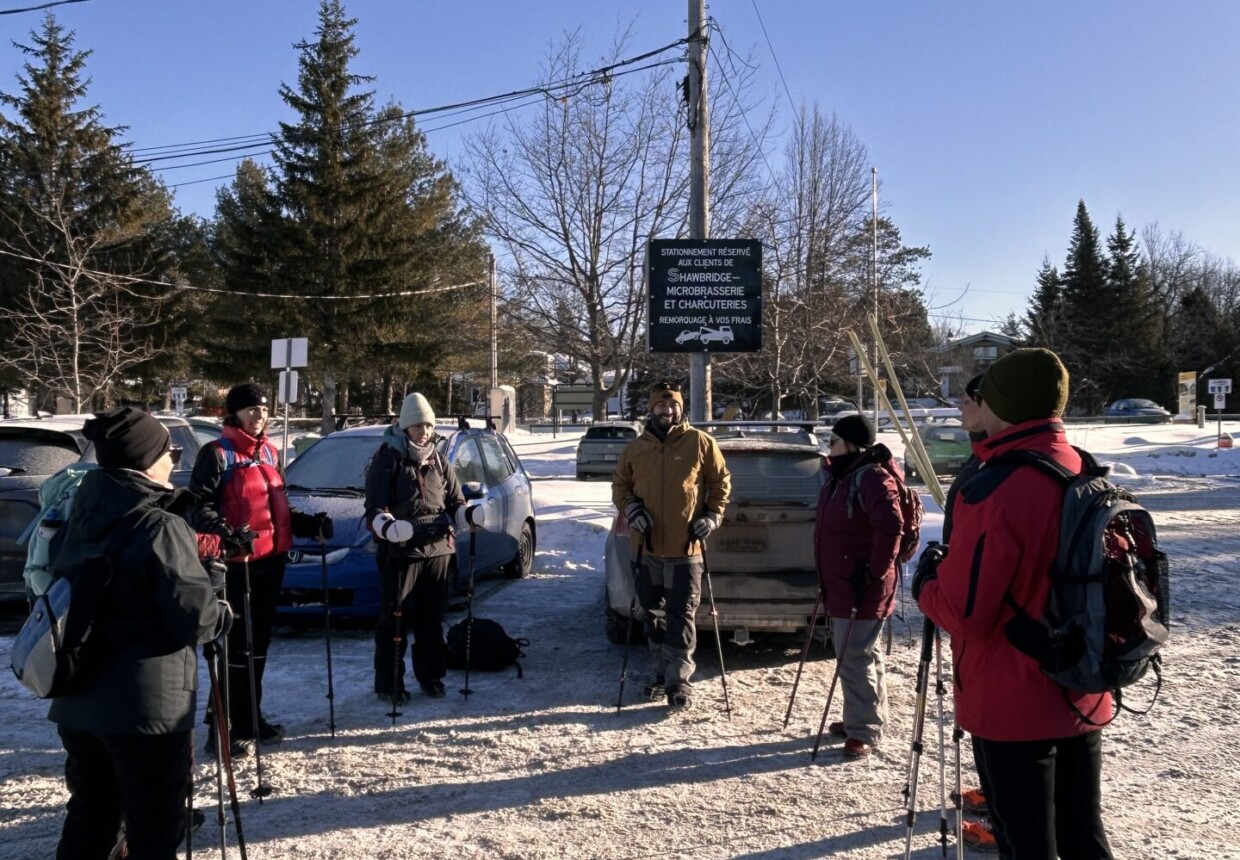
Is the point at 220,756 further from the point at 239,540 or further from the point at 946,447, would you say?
the point at 946,447

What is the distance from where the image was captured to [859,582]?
493cm

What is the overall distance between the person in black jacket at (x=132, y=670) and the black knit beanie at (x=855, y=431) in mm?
3289

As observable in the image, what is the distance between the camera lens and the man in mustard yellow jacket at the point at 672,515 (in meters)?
5.66

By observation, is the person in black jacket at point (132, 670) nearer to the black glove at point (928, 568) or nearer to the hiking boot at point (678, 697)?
the black glove at point (928, 568)

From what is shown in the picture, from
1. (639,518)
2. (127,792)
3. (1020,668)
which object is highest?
(639,518)

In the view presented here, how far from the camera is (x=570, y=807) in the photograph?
14.1 ft

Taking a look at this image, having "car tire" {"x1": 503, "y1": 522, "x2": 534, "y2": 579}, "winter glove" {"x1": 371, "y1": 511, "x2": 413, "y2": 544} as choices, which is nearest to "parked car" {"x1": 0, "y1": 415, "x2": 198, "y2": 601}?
"winter glove" {"x1": 371, "y1": 511, "x2": 413, "y2": 544}

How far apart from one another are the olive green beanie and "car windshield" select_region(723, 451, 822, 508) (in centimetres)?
397

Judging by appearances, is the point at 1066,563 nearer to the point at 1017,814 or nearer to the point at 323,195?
the point at 1017,814

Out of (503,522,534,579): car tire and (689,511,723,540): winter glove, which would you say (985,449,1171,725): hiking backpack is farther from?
(503,522,534,579): car tire

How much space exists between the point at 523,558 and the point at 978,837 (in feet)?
21.8

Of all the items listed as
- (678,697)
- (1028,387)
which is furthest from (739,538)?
(1028,387)

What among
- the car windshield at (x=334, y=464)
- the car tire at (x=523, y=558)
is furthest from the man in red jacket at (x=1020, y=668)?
the car tire at (x=523, y=558)

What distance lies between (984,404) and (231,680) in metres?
4.05
